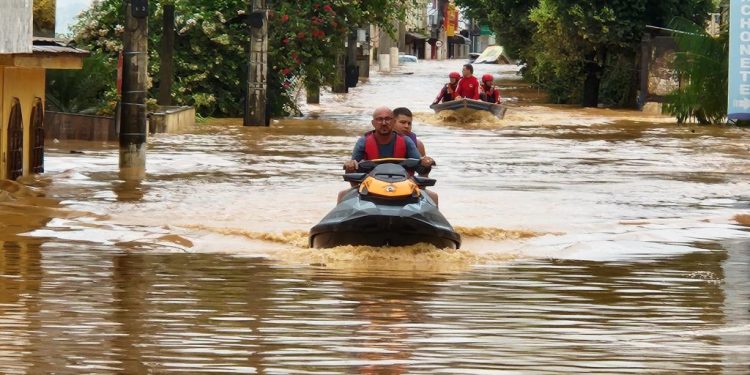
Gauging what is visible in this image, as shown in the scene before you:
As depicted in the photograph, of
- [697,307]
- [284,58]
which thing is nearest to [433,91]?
[284,58]

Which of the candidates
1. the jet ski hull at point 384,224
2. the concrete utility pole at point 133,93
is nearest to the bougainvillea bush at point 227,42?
the concrete utility pole at point 133,93

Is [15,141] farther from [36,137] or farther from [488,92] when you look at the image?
[488,92]

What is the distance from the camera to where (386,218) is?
1386 centimetres

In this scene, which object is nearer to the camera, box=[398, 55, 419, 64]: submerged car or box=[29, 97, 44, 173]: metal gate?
box=[29, 97, 44, 173]: metal gate

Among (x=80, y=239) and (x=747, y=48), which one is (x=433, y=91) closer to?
(x=747, y=48)

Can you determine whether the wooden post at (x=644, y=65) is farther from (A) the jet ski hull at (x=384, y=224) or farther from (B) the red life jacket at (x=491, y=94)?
(A) the jet ski hull at (x=384, y=224)

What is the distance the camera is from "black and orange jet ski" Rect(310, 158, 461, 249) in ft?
45.5

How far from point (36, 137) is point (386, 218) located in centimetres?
951

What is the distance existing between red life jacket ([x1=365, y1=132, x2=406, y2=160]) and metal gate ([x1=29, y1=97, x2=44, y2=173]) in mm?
8046

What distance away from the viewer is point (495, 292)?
12.2 meters

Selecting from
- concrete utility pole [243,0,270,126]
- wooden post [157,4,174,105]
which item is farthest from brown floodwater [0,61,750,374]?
concrete utility pole [243,0,270,126]

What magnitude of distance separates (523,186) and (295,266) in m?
9.66

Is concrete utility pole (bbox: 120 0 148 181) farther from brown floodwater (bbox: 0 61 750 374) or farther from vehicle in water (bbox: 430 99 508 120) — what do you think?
vehicle in water (bbox: 430 99 508 120)

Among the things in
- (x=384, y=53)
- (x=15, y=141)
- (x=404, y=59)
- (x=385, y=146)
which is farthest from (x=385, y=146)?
(x=404, y=59)
